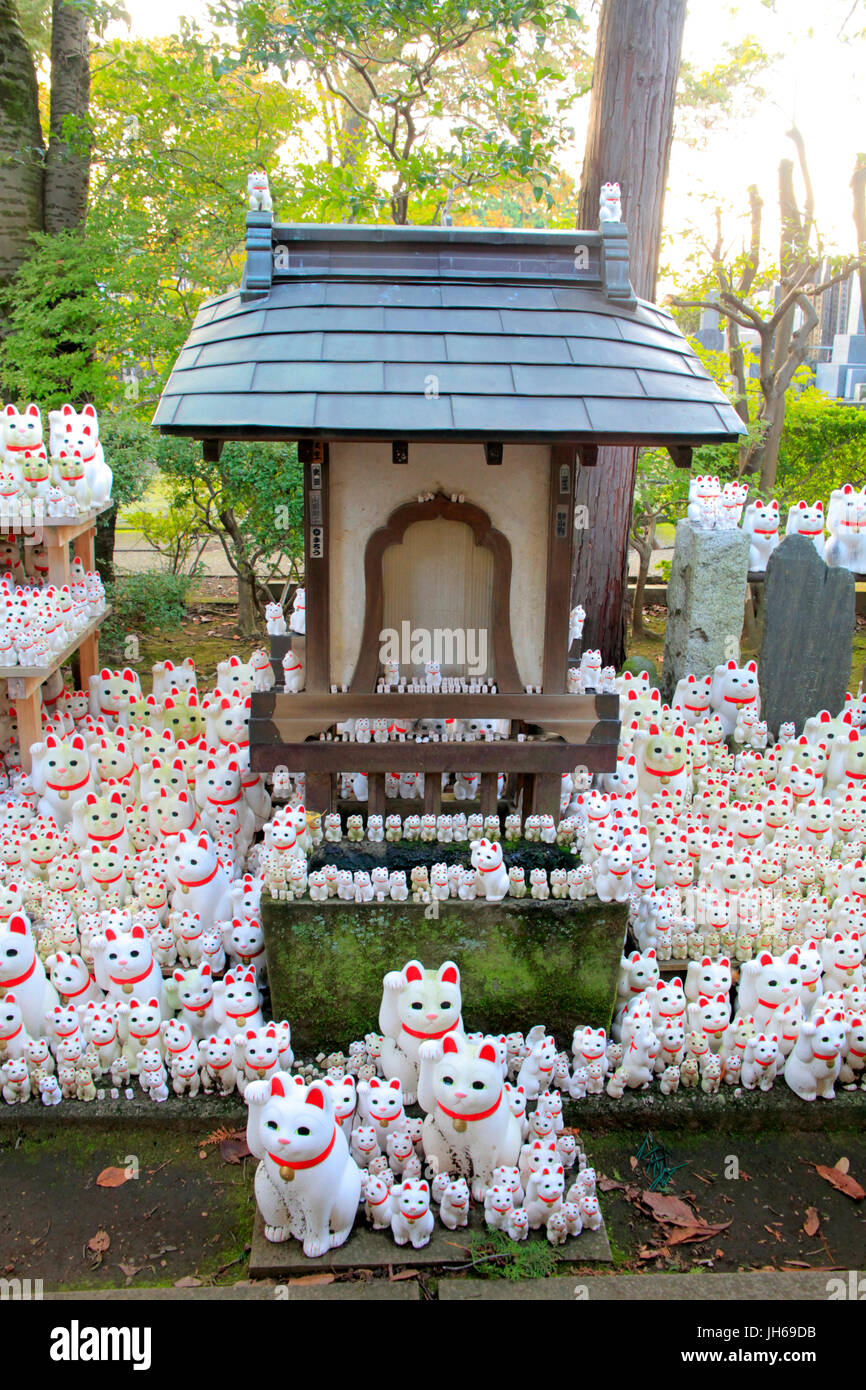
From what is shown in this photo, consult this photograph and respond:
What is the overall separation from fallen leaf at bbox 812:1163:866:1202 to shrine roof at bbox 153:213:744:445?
3.09 m

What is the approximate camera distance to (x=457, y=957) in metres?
4.61

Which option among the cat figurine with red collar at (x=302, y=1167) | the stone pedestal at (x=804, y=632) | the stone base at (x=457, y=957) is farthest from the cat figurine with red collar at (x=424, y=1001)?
the stone pedestal at (x=804, y=632)

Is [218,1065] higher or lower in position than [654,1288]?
higher

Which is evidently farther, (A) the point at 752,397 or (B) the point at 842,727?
(A) the point at 752,397

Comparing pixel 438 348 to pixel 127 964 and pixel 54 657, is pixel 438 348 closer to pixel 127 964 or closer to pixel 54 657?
pixel 127 964

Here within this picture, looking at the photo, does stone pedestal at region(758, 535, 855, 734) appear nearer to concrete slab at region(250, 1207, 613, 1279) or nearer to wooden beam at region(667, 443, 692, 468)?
wooden beam at region(667, 443, 692, 468)

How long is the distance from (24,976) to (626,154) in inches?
300

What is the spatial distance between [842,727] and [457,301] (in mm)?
3592

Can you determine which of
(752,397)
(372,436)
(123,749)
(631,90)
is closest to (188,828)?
(123,749)

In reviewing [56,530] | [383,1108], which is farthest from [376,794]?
[56,530]

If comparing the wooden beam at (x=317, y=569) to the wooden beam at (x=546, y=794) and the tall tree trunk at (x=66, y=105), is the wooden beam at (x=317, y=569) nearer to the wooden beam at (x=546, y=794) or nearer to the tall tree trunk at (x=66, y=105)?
the wooden beam at (x=546, y=794)

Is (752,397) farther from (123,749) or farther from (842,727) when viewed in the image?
(123,749)

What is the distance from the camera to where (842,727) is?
626cm

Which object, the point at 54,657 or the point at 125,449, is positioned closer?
the point at 54,657
